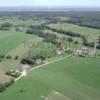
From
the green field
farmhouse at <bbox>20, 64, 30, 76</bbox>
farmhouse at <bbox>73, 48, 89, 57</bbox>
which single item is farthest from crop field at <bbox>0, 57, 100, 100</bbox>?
the green field

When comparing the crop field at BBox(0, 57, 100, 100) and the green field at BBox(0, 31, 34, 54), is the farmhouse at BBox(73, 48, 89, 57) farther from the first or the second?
the green field at BBox(0, 31, 34, 54)

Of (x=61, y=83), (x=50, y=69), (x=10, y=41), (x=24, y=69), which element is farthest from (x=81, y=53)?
(x=10, y=41)

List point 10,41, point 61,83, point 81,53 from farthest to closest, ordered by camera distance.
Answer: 1. point 10,41
2. point 81,53
3. point 61,83

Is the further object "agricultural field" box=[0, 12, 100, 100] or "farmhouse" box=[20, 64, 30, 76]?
"farmhouse" box=[20, 64, 30, 76]

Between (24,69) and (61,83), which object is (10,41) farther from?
(61,83)

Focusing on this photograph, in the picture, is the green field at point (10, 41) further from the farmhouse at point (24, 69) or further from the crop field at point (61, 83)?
the crop field at point (61, 83)

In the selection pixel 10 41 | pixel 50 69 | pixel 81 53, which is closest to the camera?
pixel 50 69

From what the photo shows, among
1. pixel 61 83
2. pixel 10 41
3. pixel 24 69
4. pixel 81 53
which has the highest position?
pixel 61 83

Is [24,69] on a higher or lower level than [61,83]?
lower
